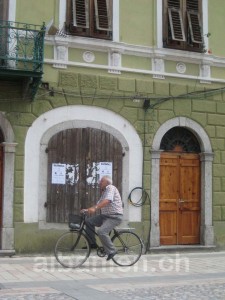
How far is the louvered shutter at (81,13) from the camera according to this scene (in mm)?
12438

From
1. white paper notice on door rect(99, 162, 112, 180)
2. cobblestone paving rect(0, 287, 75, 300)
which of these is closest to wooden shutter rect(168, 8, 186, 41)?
white paper notice on door rect(99, 162, 112, 180)

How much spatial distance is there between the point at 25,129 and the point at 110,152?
6.78 feet

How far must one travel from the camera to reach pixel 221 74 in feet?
45.9

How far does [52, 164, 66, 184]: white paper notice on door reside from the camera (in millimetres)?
12039

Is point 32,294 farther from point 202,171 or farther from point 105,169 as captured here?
point 202,171

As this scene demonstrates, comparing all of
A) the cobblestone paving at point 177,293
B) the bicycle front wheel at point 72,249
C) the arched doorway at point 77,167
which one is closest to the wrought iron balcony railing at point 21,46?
the arched doorway at point 77,167

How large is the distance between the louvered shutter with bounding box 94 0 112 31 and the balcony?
1.51 meters

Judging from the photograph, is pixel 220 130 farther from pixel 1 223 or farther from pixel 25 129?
pixel 1 223

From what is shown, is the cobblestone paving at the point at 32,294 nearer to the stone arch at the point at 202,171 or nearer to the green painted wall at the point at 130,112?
the green painted wall at the point at 130,112

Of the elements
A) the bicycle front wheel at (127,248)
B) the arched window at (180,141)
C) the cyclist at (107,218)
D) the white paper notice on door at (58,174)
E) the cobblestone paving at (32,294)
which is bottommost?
the cobblestone paving at (32,294)

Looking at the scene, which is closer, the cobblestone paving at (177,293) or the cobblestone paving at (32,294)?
the cobblestone paving at (32,294)

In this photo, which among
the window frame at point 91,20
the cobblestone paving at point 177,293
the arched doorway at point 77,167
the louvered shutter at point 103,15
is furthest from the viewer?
the louvered shutter at point 103,15

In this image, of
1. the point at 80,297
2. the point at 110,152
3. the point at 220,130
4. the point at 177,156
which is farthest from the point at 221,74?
the point at 80,297

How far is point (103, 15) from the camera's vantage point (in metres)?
12.7
